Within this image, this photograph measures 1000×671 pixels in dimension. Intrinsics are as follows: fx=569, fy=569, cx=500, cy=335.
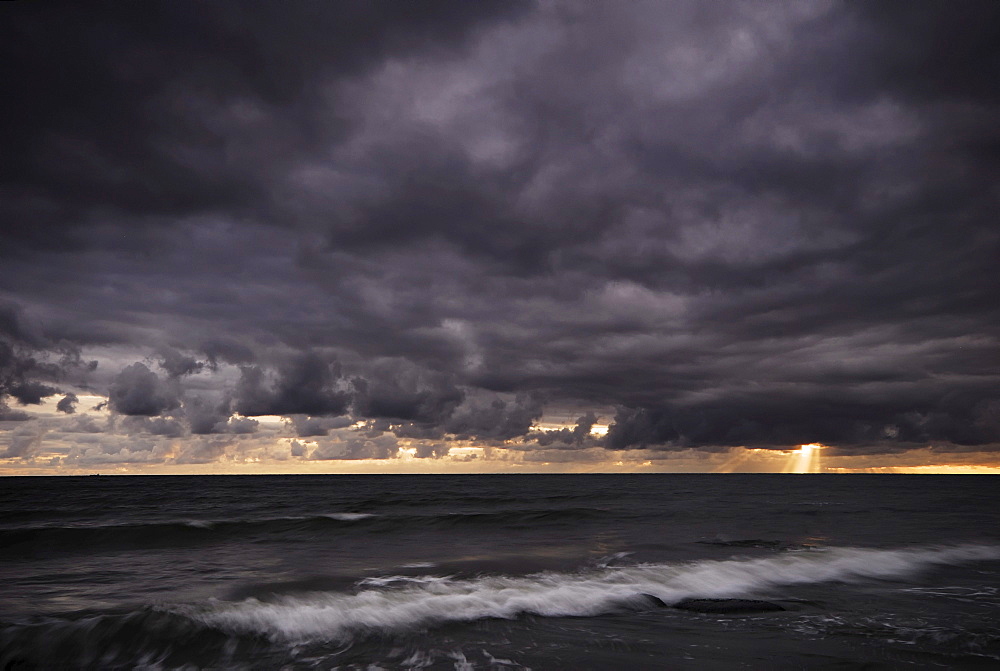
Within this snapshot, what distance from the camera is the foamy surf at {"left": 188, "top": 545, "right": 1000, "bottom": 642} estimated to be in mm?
11266

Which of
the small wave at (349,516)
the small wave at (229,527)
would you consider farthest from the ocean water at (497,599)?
the small wave at (349,516)

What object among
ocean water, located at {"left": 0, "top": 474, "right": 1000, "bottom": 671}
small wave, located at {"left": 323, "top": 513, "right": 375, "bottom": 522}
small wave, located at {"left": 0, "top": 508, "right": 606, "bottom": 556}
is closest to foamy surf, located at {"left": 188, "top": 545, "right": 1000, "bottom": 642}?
ocean water, located at {"left": 0, "top": 474, "right": 1000, "bottom": 671}

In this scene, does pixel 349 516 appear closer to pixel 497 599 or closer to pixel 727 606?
pixel 497 599

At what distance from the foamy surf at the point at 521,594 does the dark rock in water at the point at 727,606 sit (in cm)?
60

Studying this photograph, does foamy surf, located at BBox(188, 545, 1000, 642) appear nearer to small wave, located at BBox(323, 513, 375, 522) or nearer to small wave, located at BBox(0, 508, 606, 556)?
small wave, located at BBox(0, 508, 606, 556)

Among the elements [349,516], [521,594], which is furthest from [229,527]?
[521,594]

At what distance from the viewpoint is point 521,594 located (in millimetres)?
13469

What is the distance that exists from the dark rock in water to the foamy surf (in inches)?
23.8

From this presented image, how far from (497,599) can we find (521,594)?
752 mm

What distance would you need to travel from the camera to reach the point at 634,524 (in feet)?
101

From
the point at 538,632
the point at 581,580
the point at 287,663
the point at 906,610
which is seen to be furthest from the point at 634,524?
the point at 287,663

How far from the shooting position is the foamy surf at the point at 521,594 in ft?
37.0

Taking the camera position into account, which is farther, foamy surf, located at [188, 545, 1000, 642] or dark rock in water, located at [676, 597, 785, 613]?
dark rock in water, located at [676, 597, 785, 613]

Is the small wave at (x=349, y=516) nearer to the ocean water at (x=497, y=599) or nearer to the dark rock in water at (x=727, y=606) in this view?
the ocean water at (x=497, y=599)
